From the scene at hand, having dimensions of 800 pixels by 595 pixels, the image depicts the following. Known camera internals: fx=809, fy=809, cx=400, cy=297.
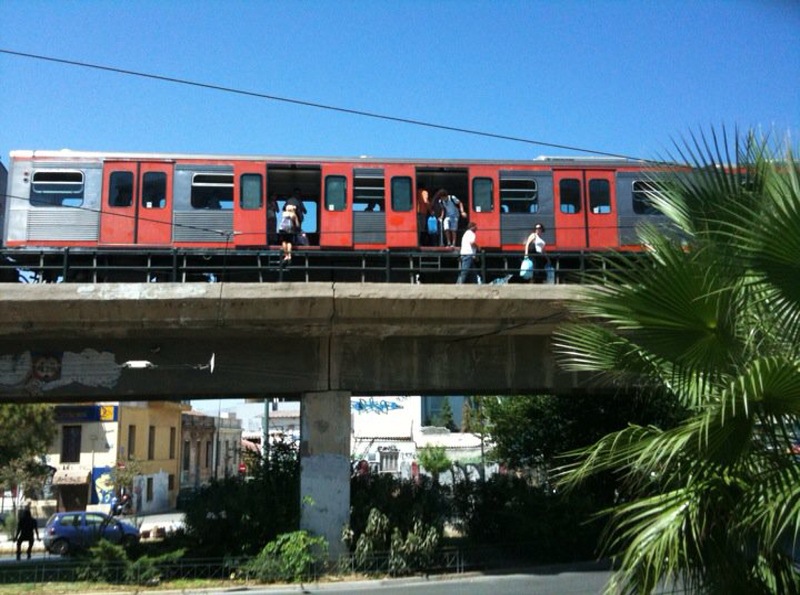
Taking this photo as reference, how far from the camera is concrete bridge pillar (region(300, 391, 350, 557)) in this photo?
613 inches

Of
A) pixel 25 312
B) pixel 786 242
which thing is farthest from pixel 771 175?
pixel 25 312

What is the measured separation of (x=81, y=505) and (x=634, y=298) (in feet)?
147

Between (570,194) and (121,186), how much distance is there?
35.3 ft

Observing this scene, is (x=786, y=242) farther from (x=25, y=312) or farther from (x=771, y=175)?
(x=25, y=312)

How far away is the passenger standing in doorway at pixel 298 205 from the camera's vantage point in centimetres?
1862

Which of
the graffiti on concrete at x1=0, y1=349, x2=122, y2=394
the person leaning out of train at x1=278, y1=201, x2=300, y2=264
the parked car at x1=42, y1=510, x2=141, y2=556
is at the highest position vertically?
the person leaning out of train at x1=278, y1=201, x2=300, y2=264

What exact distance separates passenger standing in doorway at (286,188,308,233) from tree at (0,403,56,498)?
2286 cm

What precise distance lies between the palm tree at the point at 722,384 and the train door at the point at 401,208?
13851 mm

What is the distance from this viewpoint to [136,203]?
18.8 m

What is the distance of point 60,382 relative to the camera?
16.0 m

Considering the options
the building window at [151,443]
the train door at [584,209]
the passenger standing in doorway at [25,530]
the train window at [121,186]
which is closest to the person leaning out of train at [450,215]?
the train door at [584,209]

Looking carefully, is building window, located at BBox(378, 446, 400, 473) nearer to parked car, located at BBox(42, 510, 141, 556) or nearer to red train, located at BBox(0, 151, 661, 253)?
parked car, located at BBox(42, 510, 141, 556)

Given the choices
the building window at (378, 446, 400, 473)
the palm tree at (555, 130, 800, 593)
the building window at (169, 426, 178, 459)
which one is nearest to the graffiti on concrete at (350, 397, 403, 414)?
the building window at (378, 446, 400, 473)

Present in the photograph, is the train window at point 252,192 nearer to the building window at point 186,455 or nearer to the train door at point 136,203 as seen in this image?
the train door at point 136,203
